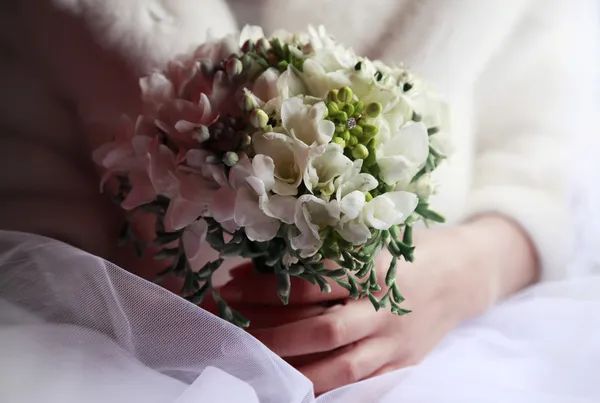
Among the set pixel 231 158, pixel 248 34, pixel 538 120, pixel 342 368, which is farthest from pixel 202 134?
pixel 538 120

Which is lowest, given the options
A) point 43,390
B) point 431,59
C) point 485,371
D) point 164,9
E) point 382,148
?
point 43,390

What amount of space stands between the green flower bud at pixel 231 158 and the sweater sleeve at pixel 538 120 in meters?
0.46

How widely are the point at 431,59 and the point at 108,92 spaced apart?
1.32 ft

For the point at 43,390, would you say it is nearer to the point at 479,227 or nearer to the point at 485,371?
the point at 485,371

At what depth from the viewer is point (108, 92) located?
70 centimetres

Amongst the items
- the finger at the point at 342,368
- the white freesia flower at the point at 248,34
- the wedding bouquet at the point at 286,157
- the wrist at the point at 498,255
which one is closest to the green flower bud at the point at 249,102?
the wedding bouquet at the point at 286,157

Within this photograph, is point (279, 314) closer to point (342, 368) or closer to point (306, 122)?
point (342, 368)

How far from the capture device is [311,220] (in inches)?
16.3

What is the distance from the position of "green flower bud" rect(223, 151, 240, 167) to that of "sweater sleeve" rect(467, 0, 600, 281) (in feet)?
1.52

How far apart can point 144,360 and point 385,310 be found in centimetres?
23

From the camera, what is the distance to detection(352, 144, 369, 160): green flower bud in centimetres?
42

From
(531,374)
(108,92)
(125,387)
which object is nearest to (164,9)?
(108,92)

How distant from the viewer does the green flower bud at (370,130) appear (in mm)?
424

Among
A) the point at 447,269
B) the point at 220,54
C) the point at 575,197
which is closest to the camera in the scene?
the point at 220,54
